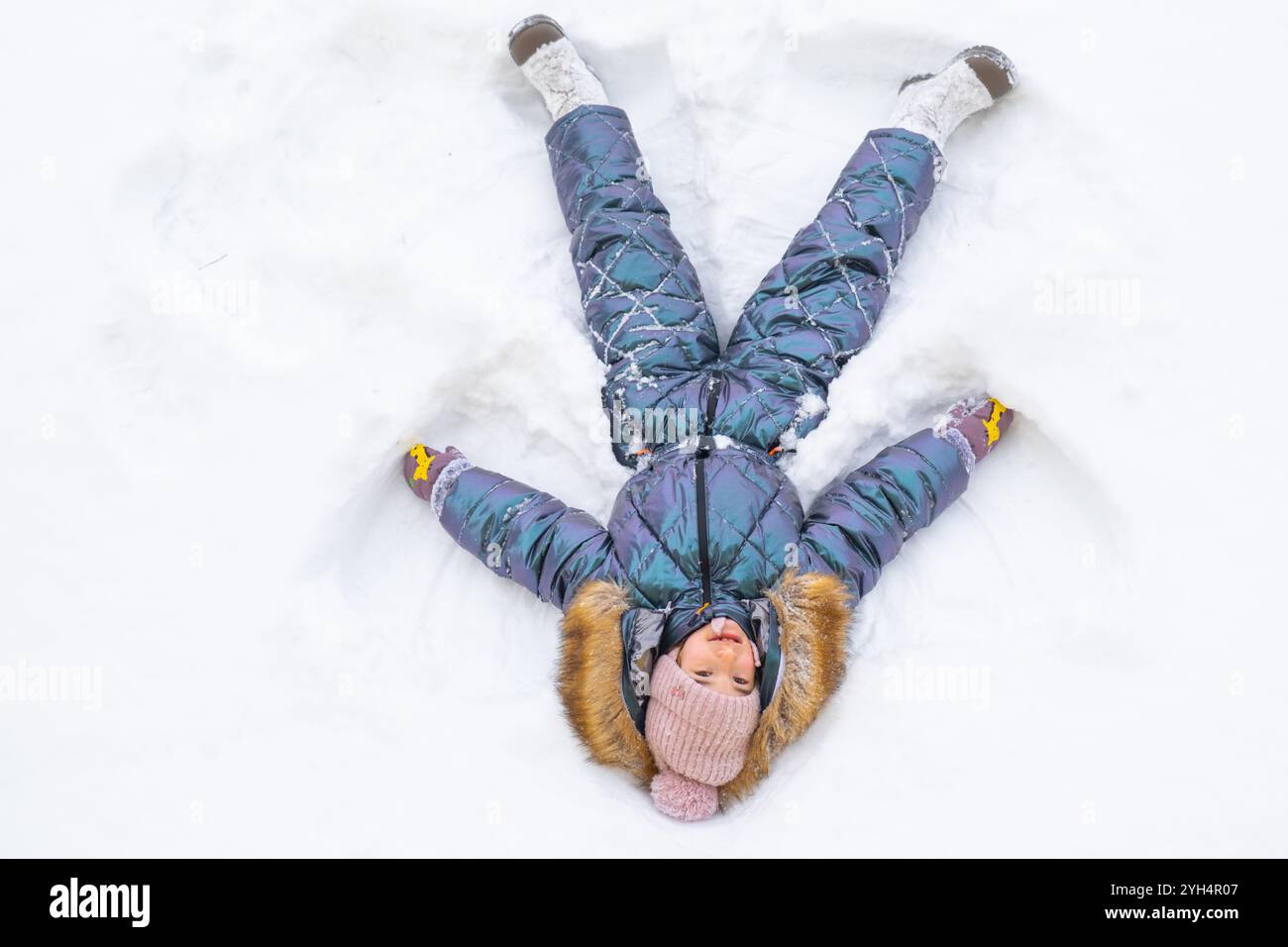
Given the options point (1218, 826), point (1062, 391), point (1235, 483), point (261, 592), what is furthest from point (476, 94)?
point (1218, 826)

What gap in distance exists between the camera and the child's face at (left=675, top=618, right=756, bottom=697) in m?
1.94

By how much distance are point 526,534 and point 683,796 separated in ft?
1.82

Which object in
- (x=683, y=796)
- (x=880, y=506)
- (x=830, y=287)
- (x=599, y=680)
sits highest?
(x=830, y=287)

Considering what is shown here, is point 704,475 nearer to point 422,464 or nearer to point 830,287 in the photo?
point 830,287

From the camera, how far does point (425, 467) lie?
89.8 inches

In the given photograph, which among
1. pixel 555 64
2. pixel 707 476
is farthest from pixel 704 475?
pixel 555 64

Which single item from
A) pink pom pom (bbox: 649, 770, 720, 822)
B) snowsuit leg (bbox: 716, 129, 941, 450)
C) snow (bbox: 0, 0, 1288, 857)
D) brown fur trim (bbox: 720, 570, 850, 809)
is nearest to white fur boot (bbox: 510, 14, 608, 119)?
snow (bbox: 0, 0, 1288, 857)

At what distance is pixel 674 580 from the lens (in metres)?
2.07

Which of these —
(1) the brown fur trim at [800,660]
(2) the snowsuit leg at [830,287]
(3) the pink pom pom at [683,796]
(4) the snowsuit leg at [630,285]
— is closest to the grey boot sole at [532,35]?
(4) the snowsuit leg at [630,285]

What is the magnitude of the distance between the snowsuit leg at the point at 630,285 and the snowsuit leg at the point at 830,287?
0.36 ft

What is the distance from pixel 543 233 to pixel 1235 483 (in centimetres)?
144

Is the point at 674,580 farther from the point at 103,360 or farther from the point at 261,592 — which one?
the point at 103,360

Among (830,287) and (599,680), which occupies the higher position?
(830,287)

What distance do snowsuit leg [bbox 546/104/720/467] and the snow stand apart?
0.32 feet
